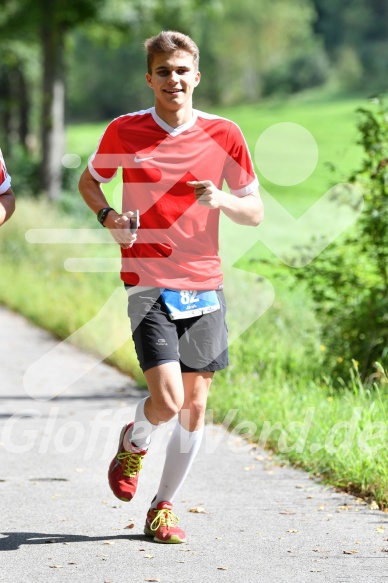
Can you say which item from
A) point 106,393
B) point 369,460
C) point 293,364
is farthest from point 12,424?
point 369,460

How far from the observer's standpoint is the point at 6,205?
549 cm

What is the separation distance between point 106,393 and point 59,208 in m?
14.3

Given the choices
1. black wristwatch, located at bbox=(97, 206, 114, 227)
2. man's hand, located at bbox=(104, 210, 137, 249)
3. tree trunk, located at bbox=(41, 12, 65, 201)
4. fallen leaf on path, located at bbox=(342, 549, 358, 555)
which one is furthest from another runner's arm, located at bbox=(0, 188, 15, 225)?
tree trunk, located at bbox=(41, 12, 65, 201)

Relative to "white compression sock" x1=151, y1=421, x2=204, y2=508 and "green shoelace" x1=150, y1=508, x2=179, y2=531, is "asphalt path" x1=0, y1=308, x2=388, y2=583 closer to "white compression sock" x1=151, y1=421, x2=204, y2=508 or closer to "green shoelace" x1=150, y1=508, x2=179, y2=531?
"green shoelace" x1=150, y1=508, x2=179, y2=531

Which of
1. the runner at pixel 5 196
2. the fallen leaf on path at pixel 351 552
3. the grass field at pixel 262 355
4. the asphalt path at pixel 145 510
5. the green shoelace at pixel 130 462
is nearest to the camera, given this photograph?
the asphalt path at pixel 145 510

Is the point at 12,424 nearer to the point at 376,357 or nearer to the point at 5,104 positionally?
the point at 376,357

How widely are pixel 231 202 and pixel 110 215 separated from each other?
1.70 ft

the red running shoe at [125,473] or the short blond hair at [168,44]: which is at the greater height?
the short blond hair at [168,44]

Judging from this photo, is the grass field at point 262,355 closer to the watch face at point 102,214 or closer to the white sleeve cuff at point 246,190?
the white sleeve cuff at point 246,190

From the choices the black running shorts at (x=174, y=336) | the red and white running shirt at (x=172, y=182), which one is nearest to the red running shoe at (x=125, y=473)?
the black running shorts at (x=174, y=336)

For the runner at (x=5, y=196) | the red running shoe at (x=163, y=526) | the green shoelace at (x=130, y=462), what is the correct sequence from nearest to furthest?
1. the red running shoe at (x=163, y=526)
2. the green shoelace at (x=130, y=462)
3. the runner at (x=5, y=196)

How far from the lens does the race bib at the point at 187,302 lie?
16.7 feet

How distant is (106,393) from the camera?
30.3 feet

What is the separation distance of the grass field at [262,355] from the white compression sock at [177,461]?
1137mm
